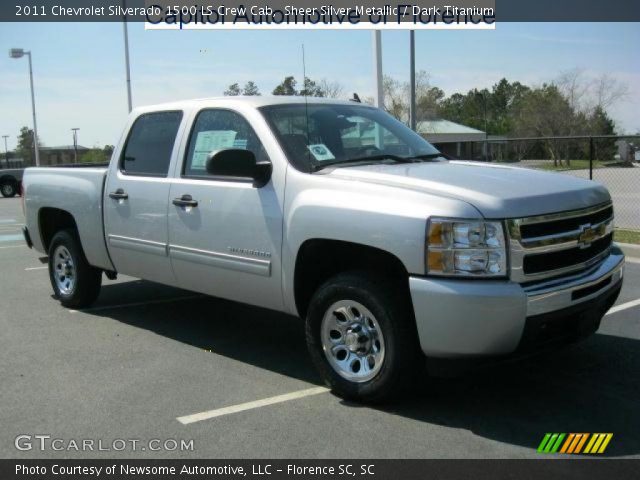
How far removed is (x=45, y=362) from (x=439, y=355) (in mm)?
3247

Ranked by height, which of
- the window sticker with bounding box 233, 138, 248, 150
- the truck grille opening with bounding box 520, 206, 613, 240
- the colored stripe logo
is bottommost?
the colored stripe logo

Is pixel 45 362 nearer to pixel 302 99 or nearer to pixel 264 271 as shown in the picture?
pixel 264 271

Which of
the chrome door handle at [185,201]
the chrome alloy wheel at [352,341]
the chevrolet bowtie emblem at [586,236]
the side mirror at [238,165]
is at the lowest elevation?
the chrome alloy wheel at [352,341]

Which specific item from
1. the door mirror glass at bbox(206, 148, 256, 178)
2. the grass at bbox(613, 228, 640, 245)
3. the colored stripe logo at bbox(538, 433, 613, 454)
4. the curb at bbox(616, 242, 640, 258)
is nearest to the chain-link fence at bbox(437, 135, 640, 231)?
the grass at bbox(613, 228, 640, 245)

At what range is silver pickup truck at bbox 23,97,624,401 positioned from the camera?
12.6 ft

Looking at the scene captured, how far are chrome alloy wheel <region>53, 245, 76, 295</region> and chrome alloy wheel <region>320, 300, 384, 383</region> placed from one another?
3752mm

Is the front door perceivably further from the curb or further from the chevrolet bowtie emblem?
the curb

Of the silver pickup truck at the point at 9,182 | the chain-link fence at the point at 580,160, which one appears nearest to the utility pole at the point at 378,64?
the chain-link fence at the point at 580,160

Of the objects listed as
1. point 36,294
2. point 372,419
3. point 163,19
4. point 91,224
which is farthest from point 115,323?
point 163,19

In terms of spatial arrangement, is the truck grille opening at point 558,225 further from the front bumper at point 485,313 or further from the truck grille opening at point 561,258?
the front bumper at point 485,313

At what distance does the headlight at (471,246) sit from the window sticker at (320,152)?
1.32m

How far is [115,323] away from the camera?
6676 mm

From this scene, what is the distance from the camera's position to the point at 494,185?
4184 mm

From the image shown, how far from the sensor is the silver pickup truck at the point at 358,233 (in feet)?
12.6
